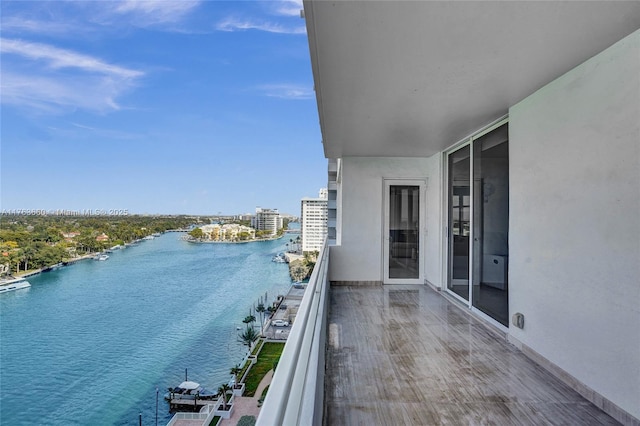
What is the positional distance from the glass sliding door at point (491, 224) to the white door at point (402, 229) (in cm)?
173

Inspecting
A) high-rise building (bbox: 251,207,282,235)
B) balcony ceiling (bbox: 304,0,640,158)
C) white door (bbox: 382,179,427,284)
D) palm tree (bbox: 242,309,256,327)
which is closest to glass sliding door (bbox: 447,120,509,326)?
balcony ceiling (bbox: 304,0,640,158)

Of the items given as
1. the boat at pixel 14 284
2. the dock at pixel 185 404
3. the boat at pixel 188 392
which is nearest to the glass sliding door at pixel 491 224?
the boat at pixel 188 392

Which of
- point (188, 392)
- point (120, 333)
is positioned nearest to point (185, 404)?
point (188, 392)

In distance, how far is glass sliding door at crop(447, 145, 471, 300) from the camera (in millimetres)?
4648

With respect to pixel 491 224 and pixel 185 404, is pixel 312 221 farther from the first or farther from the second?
pixel 491 224

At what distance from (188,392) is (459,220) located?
1149cm

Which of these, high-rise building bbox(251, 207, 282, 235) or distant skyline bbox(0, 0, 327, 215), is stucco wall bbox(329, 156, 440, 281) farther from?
high-rise building bbox(251, 207, 282, 235)

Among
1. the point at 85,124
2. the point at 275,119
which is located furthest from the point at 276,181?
the point at 85,124

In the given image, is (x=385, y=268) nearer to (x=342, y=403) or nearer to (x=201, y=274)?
(x=342, y=403)

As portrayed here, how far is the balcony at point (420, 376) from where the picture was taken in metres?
2.03

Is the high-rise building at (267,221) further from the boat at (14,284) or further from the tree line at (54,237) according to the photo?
the boat at (14,284)

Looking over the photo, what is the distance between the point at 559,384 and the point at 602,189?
1.45m

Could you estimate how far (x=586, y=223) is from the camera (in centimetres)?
233

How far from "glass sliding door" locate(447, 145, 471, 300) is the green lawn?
4974 millimetres
